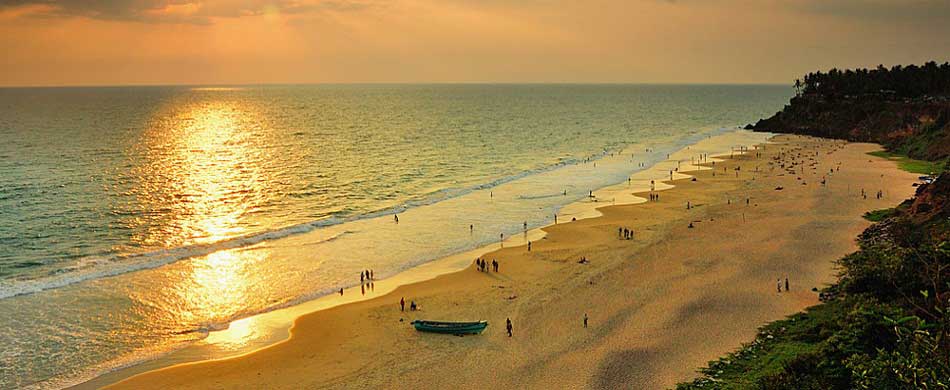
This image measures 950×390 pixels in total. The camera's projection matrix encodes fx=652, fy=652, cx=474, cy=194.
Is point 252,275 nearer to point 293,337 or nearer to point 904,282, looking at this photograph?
point 293,337

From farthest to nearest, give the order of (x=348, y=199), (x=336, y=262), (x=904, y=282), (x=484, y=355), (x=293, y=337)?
(x=348, y=199) → (x=336, y=262) → (x=293, y=337) → (x=484, y=355) → (x=904, y=282)

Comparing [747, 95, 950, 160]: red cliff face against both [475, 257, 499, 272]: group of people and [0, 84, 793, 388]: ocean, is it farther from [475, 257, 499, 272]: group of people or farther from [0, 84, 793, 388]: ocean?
[475, 257, 499, 272]: group of people

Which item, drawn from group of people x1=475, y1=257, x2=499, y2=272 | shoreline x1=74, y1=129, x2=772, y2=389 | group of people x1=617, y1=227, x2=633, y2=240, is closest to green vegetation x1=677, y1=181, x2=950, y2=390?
group of people x1=617, y1=227, x2=633, y2=240

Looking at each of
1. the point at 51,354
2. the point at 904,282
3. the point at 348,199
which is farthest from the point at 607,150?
the point at 51,354

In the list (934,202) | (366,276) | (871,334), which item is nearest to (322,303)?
(366,276)

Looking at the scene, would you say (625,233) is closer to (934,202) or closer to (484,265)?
(484,265)

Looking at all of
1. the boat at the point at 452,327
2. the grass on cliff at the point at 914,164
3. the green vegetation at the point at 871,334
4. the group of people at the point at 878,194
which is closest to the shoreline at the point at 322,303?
the boat at the point at 452,327

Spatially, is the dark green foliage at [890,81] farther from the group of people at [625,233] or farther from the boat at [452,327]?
the boat at [452,327]
